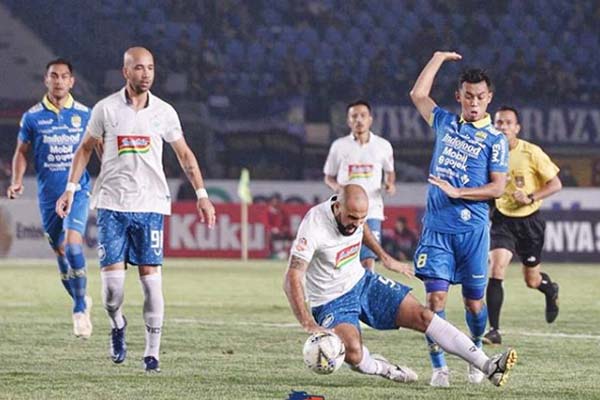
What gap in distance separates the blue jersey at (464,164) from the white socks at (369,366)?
4.41ft

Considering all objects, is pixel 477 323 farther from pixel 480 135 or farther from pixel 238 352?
pixel 238 352

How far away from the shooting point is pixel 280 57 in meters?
35.5

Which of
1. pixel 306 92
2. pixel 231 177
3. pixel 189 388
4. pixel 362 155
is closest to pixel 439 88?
pixel 306 92

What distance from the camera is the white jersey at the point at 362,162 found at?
16906 millimetres

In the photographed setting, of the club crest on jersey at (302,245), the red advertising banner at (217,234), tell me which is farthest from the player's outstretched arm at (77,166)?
the red advertising banner at (217,234)

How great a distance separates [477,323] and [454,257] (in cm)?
52

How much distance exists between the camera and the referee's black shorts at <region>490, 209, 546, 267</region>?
44.2ft

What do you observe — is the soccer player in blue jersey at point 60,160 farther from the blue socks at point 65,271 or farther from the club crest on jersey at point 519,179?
the club crest on jersey at point 519,179

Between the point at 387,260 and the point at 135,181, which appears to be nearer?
the point at 387,260

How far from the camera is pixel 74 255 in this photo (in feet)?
41.1

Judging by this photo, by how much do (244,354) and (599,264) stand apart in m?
18.7

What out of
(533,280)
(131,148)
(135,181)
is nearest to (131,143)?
(131,148)

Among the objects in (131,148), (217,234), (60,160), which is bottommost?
(217,234)

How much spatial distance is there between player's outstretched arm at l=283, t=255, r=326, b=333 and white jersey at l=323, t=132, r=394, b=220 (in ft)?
27.7
